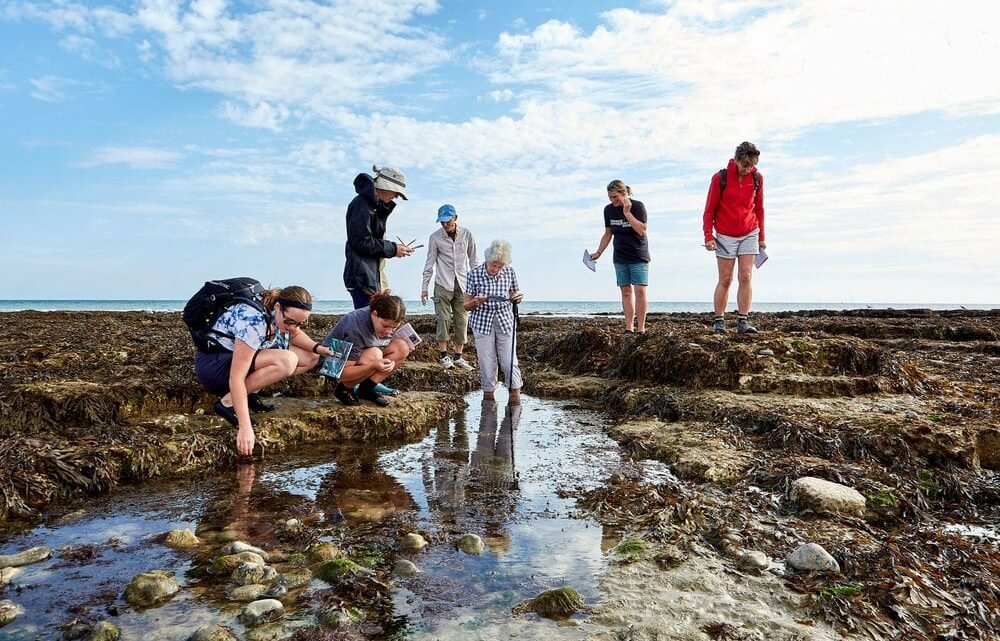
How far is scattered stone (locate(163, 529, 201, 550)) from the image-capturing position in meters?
3.41

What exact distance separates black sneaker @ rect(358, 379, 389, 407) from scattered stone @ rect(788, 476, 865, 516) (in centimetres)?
410

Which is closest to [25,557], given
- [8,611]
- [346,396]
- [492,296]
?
[8,611]

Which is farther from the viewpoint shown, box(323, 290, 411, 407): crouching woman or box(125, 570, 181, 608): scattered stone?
box(323, 290, 411, 407): crouching woman

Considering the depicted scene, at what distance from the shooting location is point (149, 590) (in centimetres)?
280

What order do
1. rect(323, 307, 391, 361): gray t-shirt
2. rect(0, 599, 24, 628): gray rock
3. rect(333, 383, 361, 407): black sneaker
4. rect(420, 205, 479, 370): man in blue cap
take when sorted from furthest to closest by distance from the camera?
rect(420, 205, 479, 370): man in blue cap, rect(333, 383, 361, 407): black sneaker, rect(323, 307, 391, 361): gray t-shirt, rect(0, 599, 24, 628): gray rock

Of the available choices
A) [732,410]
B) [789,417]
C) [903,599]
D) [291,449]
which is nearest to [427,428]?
[291,449]

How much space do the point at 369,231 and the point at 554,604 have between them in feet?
17.0

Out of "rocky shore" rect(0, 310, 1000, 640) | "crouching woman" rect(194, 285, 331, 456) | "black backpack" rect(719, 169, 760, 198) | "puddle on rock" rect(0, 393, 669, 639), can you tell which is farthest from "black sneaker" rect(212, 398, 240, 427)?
"black backpack" rect(719, 169, 760, 198)

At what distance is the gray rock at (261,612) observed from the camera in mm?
A: 2596

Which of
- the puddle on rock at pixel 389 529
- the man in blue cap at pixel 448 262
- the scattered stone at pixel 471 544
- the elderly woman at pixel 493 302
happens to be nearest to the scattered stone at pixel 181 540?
the puddle on rock at pixel 389 529

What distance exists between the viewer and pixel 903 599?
2.84 meters

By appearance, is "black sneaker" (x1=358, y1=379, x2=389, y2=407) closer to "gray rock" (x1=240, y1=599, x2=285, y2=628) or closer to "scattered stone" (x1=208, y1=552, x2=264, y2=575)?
"scattered stone" (x1=208, y1=552, x2=264, y2=575)

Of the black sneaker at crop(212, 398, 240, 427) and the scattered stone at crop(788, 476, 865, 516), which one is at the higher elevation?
the black sneaker at crop(212, 398, 240, 427)

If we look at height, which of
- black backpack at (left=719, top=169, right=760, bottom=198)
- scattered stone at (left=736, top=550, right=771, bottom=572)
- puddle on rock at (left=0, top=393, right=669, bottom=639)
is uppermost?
black backpack at (left=719, top=169, right=760, bottom=198)
